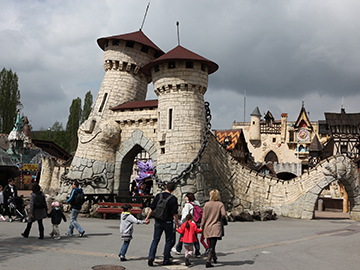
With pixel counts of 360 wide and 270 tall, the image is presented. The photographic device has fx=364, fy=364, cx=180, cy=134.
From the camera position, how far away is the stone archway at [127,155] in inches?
867

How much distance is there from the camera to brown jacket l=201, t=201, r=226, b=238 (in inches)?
288

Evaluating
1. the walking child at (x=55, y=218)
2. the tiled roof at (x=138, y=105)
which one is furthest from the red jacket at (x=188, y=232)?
the tiled roof at (x=138, y=105)

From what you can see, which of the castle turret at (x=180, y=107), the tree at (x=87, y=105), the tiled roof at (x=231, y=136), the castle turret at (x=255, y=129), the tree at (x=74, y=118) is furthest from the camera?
the castle turret at (x=255, y=129)

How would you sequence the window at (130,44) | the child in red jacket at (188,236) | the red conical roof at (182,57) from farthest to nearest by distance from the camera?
the window at (130,44), the red conical roof at (182,57), the child in red jacket at (188,236)

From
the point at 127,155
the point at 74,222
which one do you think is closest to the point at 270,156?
the point at 127,155

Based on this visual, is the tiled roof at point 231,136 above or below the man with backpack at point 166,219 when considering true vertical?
above

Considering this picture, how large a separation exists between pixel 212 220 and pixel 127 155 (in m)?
15.9

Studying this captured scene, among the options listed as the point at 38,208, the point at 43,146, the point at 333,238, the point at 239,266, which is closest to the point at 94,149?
the point at 38,208

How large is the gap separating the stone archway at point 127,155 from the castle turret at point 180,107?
1.95m

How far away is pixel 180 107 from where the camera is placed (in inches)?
775

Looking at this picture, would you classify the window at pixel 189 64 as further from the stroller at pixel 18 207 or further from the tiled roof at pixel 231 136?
the tiled roof at pixel 231 136

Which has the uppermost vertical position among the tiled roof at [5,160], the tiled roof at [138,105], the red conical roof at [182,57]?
the red conical roof at [182,57]

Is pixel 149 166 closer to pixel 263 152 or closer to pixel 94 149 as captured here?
pixel 94 149

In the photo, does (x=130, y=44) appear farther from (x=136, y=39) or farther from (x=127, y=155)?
(x=127, y=155)
